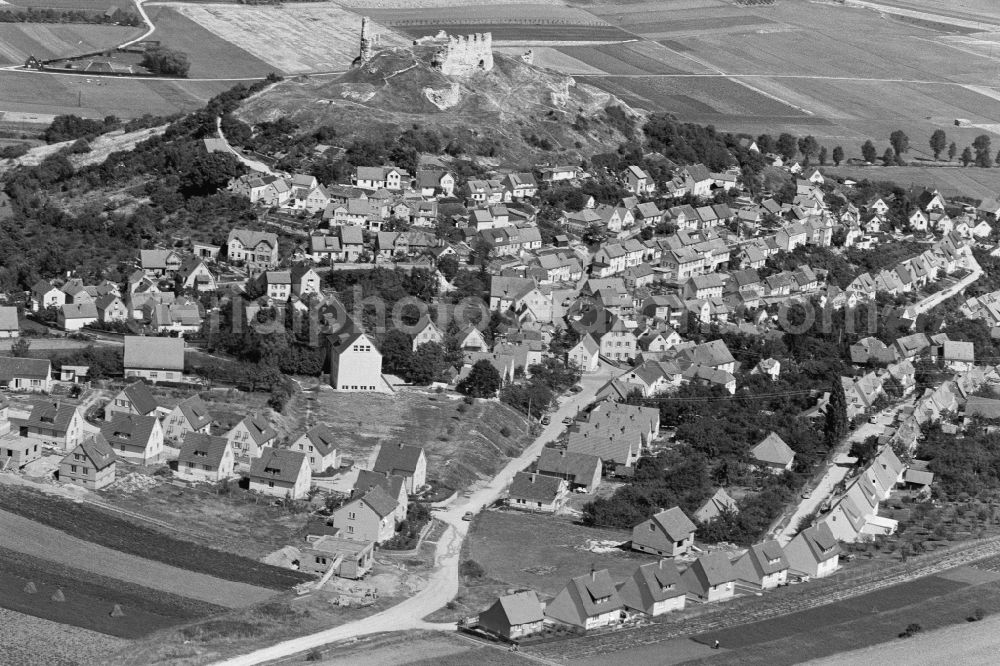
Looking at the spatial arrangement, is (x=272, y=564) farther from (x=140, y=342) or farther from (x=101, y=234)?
(x=101, y=234)

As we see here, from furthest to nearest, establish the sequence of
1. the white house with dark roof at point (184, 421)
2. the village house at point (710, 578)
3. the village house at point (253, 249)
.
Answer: the village house at point (253, 249) → the white house with dark roof at point (184, 421) → the village house at point (710, 578)

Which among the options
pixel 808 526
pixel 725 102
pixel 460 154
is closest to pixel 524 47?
pixel 725 102

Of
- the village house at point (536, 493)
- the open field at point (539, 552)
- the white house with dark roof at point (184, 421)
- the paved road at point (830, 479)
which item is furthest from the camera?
the white house with dark roof at point (184, 421)

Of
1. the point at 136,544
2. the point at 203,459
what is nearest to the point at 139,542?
the point at 136,544

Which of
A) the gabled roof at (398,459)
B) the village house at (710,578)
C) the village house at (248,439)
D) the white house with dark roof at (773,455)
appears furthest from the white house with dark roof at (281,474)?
the white house with dark roof at (773,455)

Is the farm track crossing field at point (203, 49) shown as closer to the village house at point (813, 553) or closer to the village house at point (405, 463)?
the village house at point (405, 463)

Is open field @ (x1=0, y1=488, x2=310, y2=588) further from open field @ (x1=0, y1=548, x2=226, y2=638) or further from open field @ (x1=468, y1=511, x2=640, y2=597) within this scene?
open field @ (x1=468, y1=511, x2=640, y2=597)

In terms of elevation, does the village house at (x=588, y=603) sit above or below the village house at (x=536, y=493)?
above
